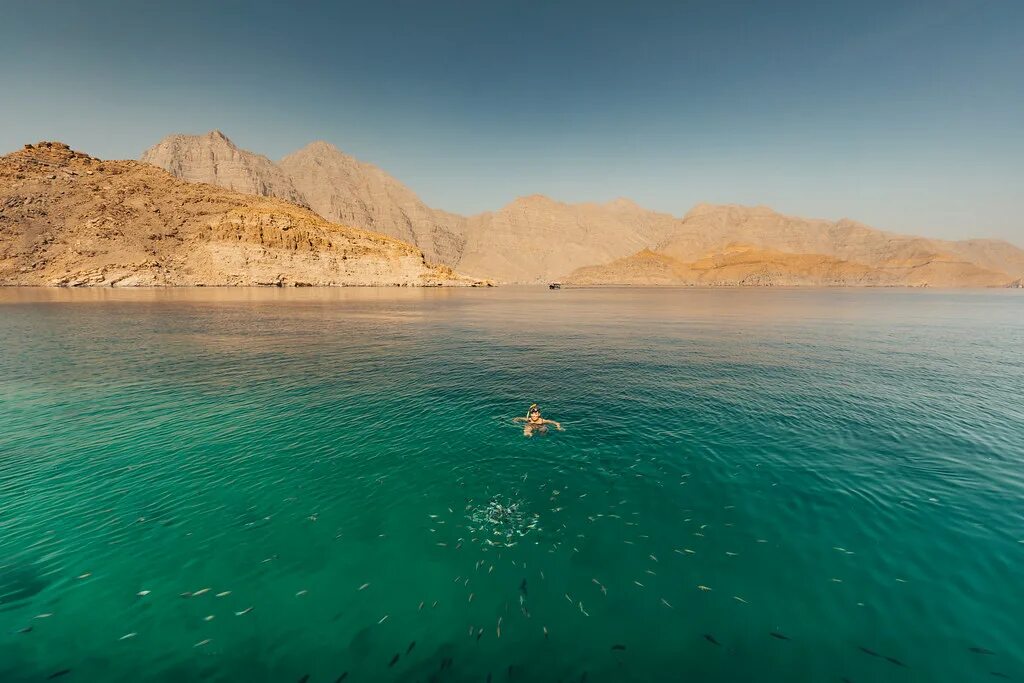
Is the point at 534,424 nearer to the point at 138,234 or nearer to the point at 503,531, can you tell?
the point at 503,531

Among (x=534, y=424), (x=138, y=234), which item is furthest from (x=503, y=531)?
(x=138, y=234)

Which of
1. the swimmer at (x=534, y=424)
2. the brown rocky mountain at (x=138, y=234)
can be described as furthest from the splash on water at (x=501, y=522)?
the brown rocky mountain at (x=138, y=234)

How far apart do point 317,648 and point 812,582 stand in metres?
13.4

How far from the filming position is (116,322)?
61.4 metres

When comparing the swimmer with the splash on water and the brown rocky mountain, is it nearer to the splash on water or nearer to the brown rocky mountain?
the splash on water

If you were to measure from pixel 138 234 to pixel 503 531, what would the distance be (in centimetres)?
23359

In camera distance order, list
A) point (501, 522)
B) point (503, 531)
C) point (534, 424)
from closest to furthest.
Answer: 1. point (503, 531)
2. point (501, 522)
3. point (534, 424)

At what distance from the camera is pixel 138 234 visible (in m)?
172

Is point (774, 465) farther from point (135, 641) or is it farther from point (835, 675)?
point (135, 641)

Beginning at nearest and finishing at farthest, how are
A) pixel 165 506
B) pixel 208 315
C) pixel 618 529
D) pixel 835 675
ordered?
pixel 835 675, pixel 618 529, pixel 165 506, pixel 208 315

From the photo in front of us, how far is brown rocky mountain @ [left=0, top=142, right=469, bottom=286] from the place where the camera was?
16362 centimetres

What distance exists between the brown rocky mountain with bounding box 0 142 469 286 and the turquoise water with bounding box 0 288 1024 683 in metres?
171

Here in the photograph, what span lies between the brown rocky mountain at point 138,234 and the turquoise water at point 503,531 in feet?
561

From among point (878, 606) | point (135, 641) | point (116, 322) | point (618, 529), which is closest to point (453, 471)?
point (618, 529)
